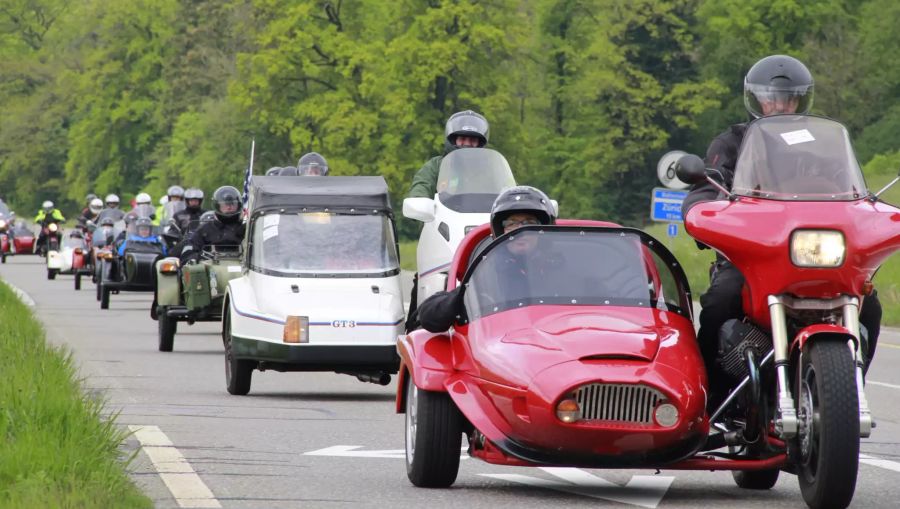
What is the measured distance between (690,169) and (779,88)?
2.65 ft

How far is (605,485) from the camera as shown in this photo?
32.6 feet

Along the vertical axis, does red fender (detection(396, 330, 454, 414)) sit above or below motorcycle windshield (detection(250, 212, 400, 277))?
below

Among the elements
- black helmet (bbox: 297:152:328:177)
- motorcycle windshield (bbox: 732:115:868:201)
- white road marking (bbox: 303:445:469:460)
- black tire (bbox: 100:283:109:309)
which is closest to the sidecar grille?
motorcycle windshield (bbox: 732:115:868:201)

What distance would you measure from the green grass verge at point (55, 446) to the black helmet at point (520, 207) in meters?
2.13

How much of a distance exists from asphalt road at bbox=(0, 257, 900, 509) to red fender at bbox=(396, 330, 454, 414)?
1.61 feet

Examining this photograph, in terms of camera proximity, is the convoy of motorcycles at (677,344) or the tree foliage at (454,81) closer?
the convoy of motorcycles at (677,344)

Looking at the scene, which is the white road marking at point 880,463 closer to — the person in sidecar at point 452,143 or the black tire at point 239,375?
the black tire at point 239,375

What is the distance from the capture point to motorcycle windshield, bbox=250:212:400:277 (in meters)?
17.2

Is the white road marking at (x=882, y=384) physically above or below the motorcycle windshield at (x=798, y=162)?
below

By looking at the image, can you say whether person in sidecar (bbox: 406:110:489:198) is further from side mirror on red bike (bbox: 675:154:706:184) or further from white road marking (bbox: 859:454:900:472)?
side mirror on red bike (bbox: 675:154:706:184)

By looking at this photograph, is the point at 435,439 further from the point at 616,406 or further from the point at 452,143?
A: the point at 452,143

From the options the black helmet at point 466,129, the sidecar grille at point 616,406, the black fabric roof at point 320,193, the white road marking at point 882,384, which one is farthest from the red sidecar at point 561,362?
the white road marking at point 882,384

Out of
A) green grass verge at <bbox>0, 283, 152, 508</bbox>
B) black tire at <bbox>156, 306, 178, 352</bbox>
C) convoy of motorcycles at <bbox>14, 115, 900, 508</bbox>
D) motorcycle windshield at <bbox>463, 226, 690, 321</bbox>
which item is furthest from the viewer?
black tire at <bbox>156, 306, 178, 352</bbox>

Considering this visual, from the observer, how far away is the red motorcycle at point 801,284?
Result: 27.6ft
